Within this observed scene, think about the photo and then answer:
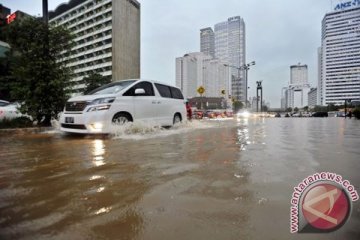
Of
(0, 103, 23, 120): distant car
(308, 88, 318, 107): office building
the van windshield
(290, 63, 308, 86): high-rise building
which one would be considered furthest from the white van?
(308, 88, 318, 107): office building

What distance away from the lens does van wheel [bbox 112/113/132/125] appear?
739cm

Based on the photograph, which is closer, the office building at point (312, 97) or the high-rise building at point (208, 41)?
the high-rise building at point (208, 41)

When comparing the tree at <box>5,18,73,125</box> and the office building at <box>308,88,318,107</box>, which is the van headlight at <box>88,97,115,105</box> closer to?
the tree at <box>5,18,73,125</box>

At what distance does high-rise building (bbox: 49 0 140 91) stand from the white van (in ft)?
242

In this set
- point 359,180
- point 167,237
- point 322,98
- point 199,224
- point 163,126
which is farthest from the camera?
point 322,98

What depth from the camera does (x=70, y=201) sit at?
242 centimetres

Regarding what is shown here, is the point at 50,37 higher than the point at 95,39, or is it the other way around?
the point at 95,39

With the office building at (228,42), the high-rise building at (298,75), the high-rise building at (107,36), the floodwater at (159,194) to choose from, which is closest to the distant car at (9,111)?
the floodwater at (159,194)

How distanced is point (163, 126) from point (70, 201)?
23.6ft

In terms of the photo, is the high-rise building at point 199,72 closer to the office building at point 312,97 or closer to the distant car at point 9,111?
the distant car at point 9,111

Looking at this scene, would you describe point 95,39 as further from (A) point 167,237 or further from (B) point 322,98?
(A) point 167,237

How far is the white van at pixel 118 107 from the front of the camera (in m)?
7.05

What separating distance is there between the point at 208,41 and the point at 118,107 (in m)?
64.8

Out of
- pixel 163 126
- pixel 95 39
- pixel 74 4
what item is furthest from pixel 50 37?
pixel 74 4
